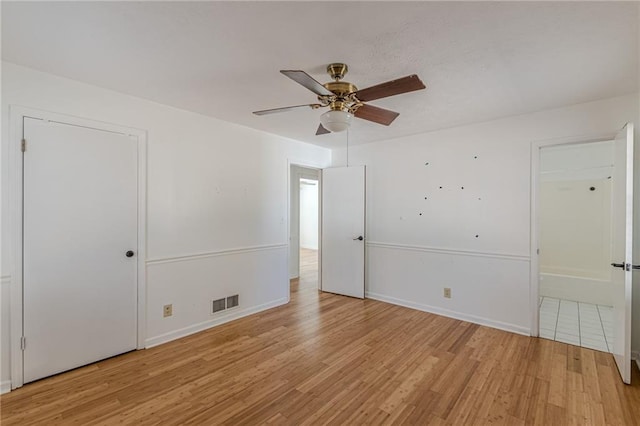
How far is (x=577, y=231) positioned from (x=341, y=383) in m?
4.84

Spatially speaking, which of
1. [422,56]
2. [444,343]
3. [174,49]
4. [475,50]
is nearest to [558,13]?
[475,50]

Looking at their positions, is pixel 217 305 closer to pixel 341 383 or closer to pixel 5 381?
pixel 5 381

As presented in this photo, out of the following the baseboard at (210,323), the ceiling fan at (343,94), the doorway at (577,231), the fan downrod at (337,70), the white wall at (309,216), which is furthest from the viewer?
the white wall at (309,216)

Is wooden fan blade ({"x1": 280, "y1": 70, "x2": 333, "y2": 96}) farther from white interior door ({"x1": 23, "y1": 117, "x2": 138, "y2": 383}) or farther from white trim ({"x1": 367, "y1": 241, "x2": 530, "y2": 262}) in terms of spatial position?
white trim ({"x1": 367, "y1": 241, "x2": 530, "y2": 262})

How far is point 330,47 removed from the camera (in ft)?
6.00

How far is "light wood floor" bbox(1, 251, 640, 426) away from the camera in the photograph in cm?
188

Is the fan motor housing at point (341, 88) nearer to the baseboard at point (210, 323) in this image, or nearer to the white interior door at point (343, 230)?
the white interior door at point (343, 230)

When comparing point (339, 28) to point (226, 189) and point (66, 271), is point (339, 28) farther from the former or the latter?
point (66, 271)

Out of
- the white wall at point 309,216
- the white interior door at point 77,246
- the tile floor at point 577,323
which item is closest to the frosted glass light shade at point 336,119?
the white interior door at point 77,246

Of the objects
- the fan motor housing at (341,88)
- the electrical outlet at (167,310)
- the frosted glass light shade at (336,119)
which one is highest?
the fan motor housing at (341,88)

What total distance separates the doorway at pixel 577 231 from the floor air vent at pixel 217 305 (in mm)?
4033

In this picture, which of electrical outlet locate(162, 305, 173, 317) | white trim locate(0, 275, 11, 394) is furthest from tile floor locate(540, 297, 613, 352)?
white trim locate(0, 275, 11, 394)

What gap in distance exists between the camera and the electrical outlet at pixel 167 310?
9.59 ft

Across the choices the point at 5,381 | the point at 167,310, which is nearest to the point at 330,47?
the point at 167,310
